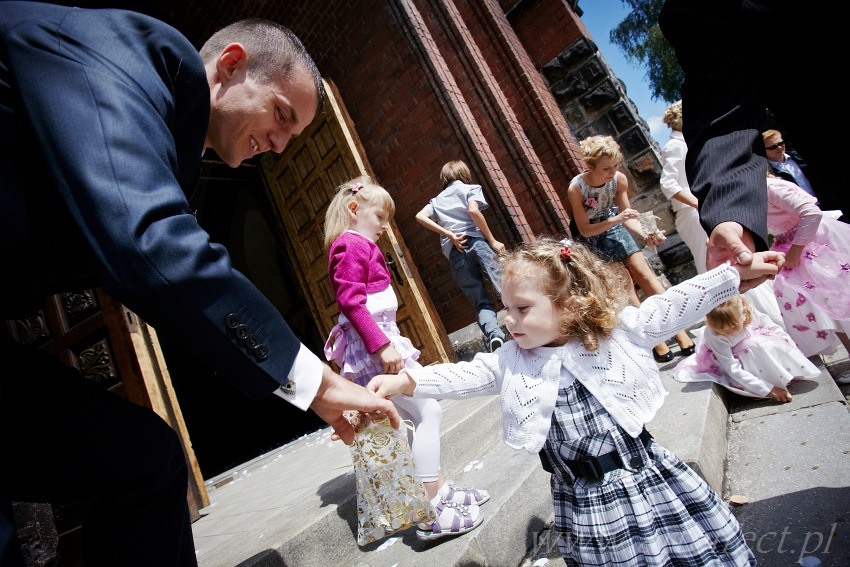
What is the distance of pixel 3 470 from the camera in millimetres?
980

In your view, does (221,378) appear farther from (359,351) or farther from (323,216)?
(359,351)

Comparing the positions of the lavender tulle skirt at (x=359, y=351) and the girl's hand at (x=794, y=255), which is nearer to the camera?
the lavender tulle skirt at (x=359, y=351)

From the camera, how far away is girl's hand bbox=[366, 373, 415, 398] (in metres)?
1.48

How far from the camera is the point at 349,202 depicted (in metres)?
2.54

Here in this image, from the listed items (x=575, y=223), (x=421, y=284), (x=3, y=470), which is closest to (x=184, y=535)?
(x=3, y=470)

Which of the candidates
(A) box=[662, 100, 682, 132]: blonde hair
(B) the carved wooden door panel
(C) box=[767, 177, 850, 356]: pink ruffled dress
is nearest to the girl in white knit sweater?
(C) box=[767, 177, 850, 356]: pink ruffled dress

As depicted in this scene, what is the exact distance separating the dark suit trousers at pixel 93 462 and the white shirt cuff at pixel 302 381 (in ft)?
1.14

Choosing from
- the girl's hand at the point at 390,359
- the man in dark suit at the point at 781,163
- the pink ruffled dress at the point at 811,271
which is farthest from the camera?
the man in dark suit at the point at 781,163

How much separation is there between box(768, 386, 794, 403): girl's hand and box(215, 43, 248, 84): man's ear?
309cm

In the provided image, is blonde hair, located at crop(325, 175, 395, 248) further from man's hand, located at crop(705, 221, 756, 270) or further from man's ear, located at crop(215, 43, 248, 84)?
man's hand, located at crop(705, 221, 756, 270)

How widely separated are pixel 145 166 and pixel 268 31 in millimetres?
713

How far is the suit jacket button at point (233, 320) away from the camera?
3.02 ft

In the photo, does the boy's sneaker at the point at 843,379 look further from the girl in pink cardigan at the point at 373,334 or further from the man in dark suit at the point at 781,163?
the girl in pink cardigan at the point at 373,334

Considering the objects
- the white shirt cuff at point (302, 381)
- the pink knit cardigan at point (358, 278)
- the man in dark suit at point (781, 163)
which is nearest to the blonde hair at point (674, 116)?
the man in dark suit at point (781, 163)
